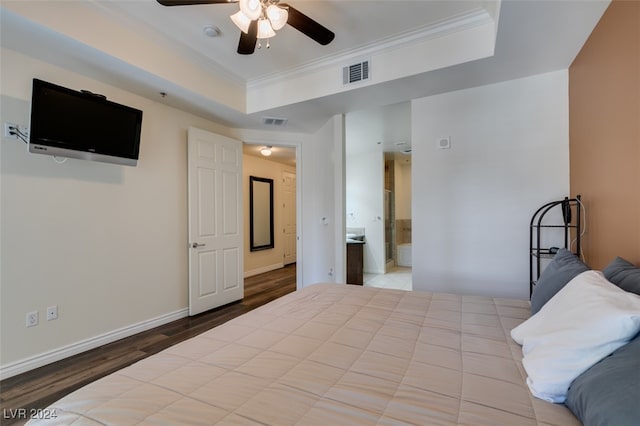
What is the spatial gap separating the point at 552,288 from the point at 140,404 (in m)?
1.71

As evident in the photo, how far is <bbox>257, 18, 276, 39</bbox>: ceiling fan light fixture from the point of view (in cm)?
195

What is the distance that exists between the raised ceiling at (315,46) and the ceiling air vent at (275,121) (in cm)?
41

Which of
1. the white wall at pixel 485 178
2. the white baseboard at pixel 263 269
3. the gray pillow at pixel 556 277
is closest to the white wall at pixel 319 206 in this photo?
the white wall at pixel 485 178

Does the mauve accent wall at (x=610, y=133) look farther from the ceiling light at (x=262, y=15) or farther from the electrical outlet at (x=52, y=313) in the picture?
the electrical outlet at (x=52, y=313)

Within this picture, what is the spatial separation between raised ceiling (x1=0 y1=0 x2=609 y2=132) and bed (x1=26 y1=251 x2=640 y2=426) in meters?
1.99

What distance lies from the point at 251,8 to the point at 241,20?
0.21 metres

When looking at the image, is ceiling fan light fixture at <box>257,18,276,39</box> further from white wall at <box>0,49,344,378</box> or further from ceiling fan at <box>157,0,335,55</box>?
white wall at <box>0,49,344,378</box>

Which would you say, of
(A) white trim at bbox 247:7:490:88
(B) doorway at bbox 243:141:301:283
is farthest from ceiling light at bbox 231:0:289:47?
(B) doorway at bbox 243:141:301:283

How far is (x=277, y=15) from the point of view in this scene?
1.79 m

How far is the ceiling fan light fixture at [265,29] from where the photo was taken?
195 centimetres

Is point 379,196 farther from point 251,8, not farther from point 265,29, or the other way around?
point 251,8

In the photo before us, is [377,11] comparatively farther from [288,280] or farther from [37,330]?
[288,280]

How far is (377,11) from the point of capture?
7.32ft

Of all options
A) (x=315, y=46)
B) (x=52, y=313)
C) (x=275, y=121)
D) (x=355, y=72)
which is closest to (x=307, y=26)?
(x=315, y=46)
